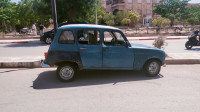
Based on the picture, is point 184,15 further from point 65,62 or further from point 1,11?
point 65,62

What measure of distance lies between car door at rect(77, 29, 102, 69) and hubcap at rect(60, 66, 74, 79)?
1.44 ft

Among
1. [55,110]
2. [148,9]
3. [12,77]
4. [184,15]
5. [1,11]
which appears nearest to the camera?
[55,110]

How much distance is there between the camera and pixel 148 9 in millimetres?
55781

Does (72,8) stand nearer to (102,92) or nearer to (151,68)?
(151,68)

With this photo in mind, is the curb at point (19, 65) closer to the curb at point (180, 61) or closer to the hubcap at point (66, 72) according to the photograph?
the hubcap at point (66, 72)

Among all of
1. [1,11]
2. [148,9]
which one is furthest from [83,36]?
[148,9]

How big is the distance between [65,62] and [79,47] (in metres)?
0.63

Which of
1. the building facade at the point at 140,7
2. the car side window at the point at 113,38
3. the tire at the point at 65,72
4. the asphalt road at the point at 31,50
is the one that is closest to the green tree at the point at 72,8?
the asphalt road at the point at 31,50

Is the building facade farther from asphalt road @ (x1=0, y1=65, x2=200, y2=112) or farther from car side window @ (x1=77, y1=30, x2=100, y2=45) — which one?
car side window @ (x1=77, y1=30, x2=100, y2=45)

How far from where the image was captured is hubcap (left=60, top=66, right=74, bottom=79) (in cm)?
545

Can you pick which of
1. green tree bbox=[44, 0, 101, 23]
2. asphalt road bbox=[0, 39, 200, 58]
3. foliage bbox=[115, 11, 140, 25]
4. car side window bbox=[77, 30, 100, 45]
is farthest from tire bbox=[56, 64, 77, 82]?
foliage bbox=[115, 11, 140, 25]

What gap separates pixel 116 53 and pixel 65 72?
164cm

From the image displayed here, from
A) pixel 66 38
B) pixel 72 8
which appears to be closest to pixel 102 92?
pixel 66 38

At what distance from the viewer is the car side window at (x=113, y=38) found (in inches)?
220
